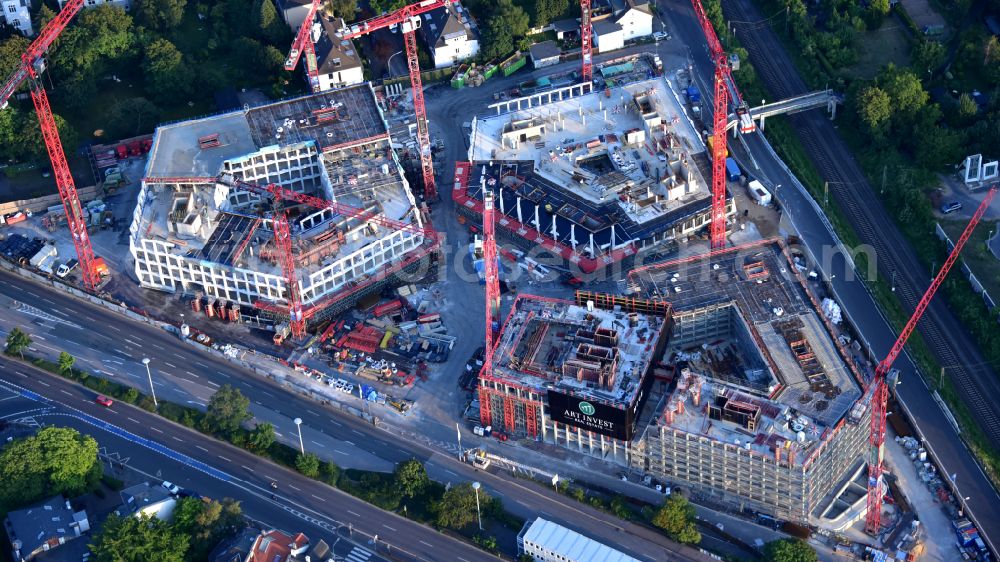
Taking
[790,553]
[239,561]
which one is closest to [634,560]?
→ [790,553]

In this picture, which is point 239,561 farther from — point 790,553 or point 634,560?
point 790,553

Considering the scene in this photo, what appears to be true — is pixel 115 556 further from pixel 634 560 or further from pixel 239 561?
pixel 634 560

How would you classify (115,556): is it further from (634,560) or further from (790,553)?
(790,553)

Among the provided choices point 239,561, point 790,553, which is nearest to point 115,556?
point 239,561

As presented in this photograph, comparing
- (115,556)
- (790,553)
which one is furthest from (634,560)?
(115,556)

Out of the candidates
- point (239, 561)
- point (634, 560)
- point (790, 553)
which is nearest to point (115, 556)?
point (239, 561)
